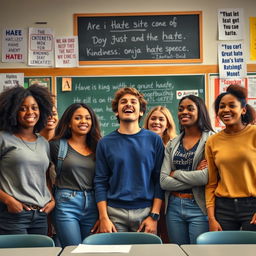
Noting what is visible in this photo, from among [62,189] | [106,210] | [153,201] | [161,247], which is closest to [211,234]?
[161,247]

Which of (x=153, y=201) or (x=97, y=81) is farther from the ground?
(x=97, y=81)

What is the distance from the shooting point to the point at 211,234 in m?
1.95

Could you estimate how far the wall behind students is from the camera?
13.4 feet

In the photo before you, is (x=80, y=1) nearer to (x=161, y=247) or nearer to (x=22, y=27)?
(x=22, y=27)

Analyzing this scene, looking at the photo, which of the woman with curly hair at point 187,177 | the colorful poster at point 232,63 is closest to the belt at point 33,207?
the woman with curly hair at point 187,177

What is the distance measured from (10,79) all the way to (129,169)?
2.25 meters

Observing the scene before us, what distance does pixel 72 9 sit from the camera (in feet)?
13.4

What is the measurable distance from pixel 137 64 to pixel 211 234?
2.47 meters

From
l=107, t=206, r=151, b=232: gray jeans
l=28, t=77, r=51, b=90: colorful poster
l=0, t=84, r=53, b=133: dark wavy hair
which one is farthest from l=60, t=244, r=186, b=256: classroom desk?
l=28, t=77, r=51, b=90: colorful poster

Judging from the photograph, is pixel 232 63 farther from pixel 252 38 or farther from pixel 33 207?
pixel 33 207

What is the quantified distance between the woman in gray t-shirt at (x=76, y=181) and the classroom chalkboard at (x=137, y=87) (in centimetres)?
144

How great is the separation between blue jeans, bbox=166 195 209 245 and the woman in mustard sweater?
79mm

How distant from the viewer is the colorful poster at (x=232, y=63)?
4055 millimetres

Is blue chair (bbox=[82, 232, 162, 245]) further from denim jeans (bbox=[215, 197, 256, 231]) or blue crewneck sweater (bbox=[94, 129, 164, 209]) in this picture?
denim jeans (bbox=[215, 197, 256, 231])
